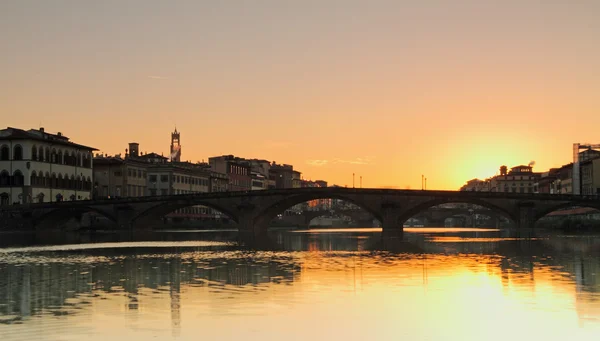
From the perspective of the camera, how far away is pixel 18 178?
119500mm

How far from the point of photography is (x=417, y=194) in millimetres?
116812

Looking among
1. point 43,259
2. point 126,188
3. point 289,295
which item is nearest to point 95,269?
point 43,259

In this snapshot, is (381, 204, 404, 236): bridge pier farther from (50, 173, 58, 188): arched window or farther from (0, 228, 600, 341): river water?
(0, 228, 600, 341): river water

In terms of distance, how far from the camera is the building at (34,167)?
119 m

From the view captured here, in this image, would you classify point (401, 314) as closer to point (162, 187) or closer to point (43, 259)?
point (43, 259)

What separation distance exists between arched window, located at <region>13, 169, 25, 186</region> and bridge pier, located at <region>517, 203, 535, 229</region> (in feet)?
214

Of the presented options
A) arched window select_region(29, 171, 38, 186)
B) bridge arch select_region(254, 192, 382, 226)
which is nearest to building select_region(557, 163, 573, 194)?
bridge arch select_region(254, 192, 382, 226)

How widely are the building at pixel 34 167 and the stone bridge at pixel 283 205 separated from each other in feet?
18.3

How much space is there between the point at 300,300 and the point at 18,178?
323ft

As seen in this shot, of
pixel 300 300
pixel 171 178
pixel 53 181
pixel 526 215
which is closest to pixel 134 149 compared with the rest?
pixel 171 178

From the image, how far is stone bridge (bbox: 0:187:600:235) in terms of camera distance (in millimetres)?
112562

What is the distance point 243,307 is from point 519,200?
92.1m

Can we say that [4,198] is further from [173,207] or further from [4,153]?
[173,207]

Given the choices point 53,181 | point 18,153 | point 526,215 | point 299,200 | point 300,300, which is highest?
point 18,153
